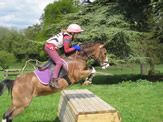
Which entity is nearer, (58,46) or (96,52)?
(58,46)

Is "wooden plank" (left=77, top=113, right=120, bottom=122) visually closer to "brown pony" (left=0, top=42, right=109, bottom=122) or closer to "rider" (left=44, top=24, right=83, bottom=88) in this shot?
"brown pony" (left=0, top=42, right=109, bottom=122)

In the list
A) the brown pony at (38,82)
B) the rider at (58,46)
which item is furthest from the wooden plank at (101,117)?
the rider at (58,46)

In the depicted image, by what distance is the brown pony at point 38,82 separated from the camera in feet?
14.4

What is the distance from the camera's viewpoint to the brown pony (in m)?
4.38

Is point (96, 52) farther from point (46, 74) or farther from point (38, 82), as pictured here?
point (38, 82)

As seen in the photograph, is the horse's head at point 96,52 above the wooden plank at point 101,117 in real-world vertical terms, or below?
above

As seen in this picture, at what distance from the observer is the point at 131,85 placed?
41.8 ft

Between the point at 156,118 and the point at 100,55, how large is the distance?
11.3 ft

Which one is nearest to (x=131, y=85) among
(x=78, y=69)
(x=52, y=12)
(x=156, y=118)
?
(x=156, y=118)

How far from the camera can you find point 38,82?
14.7 feet

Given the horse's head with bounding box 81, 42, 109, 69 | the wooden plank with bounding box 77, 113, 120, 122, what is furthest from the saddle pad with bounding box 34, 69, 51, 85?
the wooden plank with bounding box 77, 113, 120, 122

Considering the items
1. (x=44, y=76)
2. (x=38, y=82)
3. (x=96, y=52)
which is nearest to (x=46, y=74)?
(x=44, y=76)

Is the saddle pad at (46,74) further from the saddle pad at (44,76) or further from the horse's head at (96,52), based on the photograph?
the horse's head at (96,52)

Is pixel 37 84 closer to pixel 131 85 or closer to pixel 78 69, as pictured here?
pixel 78 69
